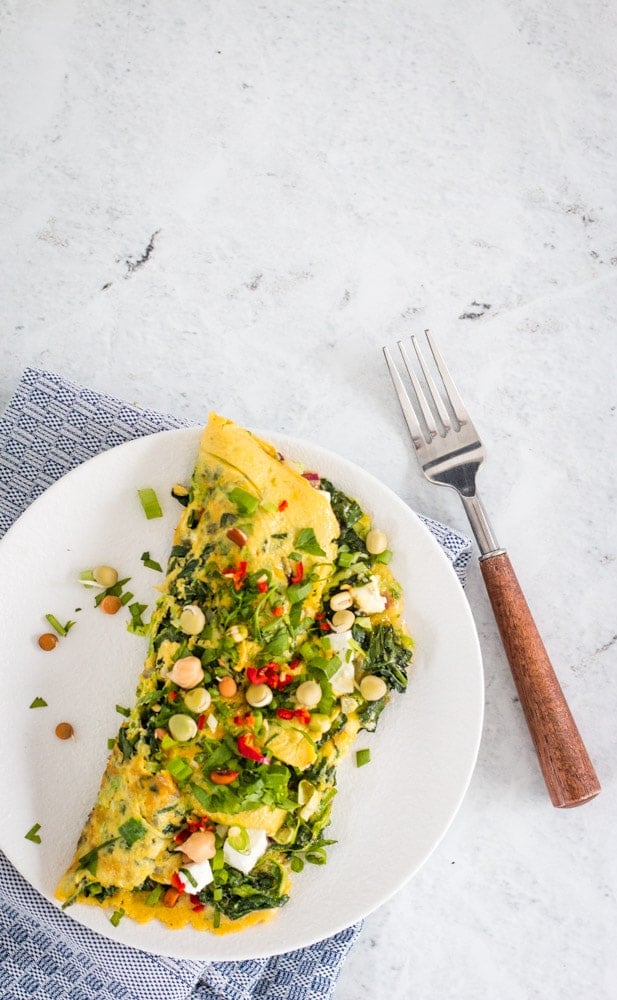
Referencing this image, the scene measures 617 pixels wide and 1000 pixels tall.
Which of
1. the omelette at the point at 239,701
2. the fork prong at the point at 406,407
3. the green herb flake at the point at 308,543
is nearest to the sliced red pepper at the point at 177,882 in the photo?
the omelette at the point at 239,701

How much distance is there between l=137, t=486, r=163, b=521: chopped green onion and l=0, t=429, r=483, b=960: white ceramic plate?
0.17ft

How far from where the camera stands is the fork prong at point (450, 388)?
15.6ft

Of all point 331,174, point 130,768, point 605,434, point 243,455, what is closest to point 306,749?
point 130,768

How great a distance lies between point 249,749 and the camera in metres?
3.94

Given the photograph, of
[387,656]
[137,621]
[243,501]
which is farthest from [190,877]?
[243,501]

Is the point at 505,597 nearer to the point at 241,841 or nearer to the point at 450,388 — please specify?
the point at 450,388

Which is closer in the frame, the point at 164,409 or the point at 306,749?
the point at 306,749

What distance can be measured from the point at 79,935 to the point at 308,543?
220cm

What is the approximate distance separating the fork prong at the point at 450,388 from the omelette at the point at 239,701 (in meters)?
0.89

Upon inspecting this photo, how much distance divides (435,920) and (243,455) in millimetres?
2652

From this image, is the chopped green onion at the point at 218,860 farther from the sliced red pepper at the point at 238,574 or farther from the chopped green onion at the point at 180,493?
the chopped green onion at the point at 180,493

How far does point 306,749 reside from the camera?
3.99m

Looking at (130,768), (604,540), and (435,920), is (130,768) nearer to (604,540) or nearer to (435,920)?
(435,920)

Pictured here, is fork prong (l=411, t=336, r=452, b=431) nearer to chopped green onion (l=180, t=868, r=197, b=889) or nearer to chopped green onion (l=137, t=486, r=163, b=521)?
chopped green onion (l=137, t=486, r=163, b=521)
